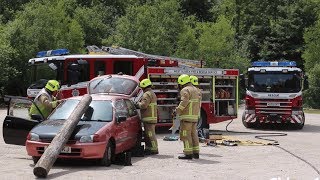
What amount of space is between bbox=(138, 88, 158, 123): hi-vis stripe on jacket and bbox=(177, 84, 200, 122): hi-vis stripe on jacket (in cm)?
103

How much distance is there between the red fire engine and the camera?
55.5ft

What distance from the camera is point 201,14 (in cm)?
6775

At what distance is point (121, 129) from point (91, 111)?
0.78 m

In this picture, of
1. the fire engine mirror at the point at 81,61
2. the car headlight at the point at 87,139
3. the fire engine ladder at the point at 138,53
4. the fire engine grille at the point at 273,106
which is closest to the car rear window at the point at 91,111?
the car headlight at the point at 87,139

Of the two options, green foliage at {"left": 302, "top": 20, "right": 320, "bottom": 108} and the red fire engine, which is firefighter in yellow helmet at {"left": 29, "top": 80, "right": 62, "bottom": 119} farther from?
green foliage at {"left": 302, "top": 20, "right": 320, "bottom": 108}

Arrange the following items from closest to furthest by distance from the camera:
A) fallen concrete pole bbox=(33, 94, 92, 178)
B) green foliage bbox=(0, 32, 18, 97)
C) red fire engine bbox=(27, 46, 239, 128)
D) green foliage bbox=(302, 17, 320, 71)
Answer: fallen concrete pole bbox=(33, 94, 92, 178) < red fire engine bbox=(27, 46, 239, 128) < green foliage bbox=(0, 32, 18, 97) < green foliage bbox=(302, 17, 320, 71)

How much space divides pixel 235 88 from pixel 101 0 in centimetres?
5449

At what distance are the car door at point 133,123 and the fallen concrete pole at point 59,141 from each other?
1.24 metres

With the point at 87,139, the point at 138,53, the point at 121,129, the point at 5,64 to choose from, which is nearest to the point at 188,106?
the point at 121,129

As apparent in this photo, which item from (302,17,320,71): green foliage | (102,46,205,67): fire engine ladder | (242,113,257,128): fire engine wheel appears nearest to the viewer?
(102,46,205,67): fire engine ladder

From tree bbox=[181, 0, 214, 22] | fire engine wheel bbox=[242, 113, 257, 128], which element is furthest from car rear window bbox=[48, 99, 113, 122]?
tree bbox=[181, 0, 214, 22]

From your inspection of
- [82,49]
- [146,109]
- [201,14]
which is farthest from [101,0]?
[146,109]

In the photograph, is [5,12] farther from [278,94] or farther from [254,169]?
[254,169]

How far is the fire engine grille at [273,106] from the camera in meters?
20.6
